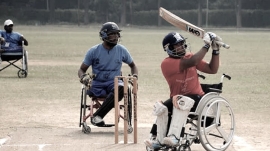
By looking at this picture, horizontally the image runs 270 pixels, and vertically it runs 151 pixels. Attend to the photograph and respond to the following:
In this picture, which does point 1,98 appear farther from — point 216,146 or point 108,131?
point 216,146

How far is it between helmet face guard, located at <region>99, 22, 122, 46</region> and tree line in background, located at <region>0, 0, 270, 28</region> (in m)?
86.7

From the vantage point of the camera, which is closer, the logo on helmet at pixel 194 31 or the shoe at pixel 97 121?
the logo on helmet at pixel 194 31

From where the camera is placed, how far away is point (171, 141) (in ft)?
26.9

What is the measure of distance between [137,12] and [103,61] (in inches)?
3695

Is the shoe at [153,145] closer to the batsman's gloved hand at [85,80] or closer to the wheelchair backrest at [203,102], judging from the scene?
the wheelchair backrest at [203,102]

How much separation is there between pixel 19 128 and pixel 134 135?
215cm

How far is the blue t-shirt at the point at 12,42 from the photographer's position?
2050 cm

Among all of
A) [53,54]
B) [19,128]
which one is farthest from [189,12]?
[19,128]

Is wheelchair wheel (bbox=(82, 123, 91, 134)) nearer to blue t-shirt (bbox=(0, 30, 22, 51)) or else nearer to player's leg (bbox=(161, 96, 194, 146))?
player's leg (bbox=(161, 96, 194, 146))

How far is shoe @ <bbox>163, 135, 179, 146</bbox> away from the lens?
8.21 meters

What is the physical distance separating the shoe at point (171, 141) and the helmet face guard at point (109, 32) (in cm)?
276

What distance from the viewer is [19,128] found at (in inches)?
438

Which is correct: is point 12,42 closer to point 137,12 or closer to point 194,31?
point 194,31

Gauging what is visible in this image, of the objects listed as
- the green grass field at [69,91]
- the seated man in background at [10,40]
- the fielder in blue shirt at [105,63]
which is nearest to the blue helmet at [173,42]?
the fielder in blue shirt at [105,63]
